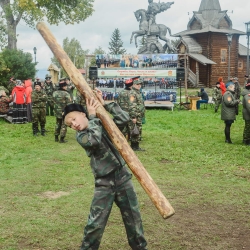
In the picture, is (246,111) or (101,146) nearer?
(101,146)

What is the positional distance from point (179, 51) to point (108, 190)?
4448 cm

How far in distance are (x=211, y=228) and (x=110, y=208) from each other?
2.17 metres

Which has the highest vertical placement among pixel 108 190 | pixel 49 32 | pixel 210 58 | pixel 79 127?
pixel 210 58

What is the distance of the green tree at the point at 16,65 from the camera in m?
27.1

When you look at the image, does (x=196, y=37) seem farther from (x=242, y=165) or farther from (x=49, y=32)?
(x=49, y=32)

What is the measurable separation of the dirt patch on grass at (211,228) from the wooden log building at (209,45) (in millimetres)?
37894

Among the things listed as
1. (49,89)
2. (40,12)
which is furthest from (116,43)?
(49,89)

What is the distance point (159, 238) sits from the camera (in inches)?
217

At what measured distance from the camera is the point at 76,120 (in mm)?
4156

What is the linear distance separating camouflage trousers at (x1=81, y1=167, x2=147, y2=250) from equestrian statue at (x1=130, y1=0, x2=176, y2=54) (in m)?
26.7

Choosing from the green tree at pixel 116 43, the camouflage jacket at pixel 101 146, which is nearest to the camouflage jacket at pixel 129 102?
the camouflage jacket at pixel 101 146

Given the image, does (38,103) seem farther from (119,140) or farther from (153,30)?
(153,30)

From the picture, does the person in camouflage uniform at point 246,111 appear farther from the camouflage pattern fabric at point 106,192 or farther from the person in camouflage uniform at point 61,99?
the camouflage pattern fabric at point 106,192

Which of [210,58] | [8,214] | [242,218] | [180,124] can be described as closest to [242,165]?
[242,218]
